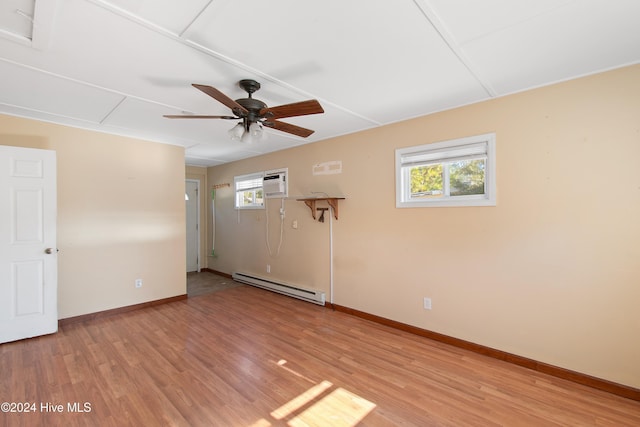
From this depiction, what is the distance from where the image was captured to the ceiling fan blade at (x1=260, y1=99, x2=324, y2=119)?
78.3 inches

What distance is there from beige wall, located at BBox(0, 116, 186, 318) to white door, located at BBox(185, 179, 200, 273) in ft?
6.30

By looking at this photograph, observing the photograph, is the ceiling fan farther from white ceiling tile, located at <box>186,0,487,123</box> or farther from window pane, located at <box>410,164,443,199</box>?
window pane, located at <box>410,164,443,199</box>

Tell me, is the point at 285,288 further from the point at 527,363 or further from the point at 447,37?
the point at 447,37

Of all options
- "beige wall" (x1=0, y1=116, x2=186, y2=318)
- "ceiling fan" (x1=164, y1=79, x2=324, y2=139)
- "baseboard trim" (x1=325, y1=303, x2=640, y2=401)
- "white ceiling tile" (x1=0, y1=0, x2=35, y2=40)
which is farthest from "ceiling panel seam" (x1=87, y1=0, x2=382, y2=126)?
"beige wall" (x1=0, y1=116, x2=186, y2=318)

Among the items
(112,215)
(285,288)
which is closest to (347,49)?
(285,288)

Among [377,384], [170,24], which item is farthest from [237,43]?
[377,384]

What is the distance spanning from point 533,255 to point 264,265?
401cm

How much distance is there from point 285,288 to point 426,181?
2779 mm

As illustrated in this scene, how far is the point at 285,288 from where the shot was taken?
457 cm

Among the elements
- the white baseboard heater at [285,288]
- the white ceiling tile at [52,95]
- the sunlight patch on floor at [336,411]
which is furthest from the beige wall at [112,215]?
the sunlight patch on floor at [336,411]

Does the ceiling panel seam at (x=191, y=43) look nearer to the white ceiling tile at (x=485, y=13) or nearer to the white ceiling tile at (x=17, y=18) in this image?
the white ceiling tile at (x=17, y=18)

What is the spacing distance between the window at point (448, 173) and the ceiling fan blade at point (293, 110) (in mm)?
1571

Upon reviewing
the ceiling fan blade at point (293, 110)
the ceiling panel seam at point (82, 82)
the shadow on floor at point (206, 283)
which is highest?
the ceiling panel seam at point (82, 82)

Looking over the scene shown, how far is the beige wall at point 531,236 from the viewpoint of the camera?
212cm
